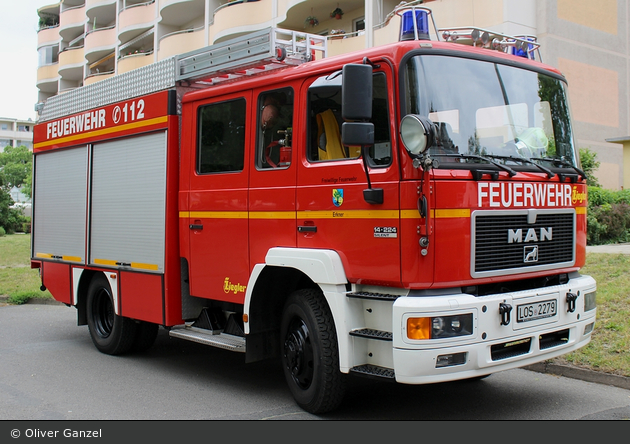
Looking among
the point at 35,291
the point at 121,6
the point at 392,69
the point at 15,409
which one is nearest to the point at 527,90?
the point at 392,69

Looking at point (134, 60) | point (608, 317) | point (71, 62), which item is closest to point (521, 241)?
point (608, 317)

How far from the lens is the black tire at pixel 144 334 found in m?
8.02

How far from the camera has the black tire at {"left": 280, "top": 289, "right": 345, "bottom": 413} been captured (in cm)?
524

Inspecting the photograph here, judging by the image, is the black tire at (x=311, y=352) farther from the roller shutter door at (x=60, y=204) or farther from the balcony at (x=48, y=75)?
the balcony at (x=48, y=75)

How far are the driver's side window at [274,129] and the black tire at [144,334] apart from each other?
2956mm

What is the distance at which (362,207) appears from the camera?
507 cm

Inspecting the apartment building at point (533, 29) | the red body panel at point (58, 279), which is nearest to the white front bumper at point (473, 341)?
the red body panel at point (58, 279)

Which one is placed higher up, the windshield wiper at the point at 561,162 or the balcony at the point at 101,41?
the balcony at the point at 101,41

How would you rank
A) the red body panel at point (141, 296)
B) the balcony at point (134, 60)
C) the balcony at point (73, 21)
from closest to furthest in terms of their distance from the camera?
the red body panel at point (141, 296), the balcony at point (134, 60), the balcony at point (73, 21)

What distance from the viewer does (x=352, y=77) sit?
4.71m

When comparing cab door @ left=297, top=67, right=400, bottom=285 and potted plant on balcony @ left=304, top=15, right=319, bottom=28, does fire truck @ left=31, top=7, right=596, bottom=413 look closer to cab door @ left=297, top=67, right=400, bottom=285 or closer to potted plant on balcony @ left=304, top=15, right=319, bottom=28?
cab door @ left=297, top=67, right=400, bottom=285

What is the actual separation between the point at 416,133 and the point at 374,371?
1710 mm

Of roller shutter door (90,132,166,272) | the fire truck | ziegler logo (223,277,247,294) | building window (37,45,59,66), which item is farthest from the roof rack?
building window (37,45,59,66)

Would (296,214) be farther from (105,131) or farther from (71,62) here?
(71,62)
